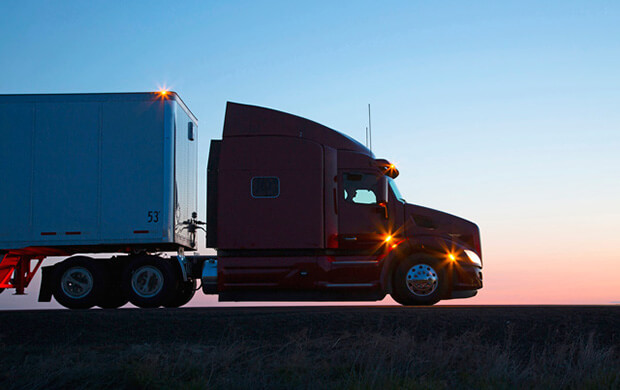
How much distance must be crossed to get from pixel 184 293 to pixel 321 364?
8.31 metres

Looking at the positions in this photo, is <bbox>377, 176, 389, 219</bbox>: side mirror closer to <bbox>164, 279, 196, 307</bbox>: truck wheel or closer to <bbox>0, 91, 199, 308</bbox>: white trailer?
<bbox>0, 91, 199, 308</bbox>: white trailer

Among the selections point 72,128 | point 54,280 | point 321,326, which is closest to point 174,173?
point 72,128

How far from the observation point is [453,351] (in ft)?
29.2

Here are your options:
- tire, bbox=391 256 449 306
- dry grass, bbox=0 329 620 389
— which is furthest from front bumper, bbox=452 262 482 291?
dry grass, bbox=0 329 620 389

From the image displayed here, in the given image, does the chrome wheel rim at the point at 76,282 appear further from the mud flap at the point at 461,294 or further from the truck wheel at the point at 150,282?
the mud flap at the point at 461,294

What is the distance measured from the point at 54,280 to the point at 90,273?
822 mm

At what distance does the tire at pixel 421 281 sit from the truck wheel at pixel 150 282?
484 centimetres

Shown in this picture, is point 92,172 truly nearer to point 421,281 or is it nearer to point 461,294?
point 421,281

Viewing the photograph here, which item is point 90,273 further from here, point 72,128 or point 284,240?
point 284,240

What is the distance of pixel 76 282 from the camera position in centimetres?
1529

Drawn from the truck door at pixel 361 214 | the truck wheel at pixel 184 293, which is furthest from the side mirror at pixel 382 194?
the truck wheel at pixel 184 293

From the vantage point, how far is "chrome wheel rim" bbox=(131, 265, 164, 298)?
49.5ft

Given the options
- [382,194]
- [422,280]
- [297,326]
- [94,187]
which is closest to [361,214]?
[382,194]

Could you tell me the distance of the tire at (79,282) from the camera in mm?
15141
